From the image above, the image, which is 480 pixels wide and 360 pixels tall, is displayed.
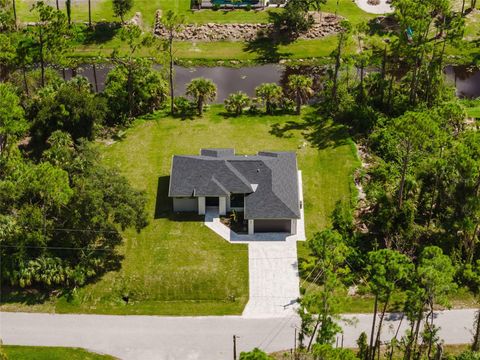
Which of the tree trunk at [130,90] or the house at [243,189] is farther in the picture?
the tree trunk at [130,90]

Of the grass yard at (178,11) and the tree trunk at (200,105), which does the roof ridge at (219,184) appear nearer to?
the tree trunk at (200,105)

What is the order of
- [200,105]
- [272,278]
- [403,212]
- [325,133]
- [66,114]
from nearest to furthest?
[272,278], [403,212], [66,114], [325,133], [200,105]

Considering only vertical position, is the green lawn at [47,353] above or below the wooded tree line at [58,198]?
below

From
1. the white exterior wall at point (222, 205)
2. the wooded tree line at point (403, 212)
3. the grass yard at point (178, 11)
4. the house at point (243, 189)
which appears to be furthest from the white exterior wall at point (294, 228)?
the grass yard at point (178, 11)

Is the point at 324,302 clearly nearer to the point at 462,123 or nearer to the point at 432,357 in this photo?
the point at 432,357

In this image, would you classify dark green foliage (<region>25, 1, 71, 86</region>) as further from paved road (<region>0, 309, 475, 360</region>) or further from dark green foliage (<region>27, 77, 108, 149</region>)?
paved road (<region>0, 309, 475, 360</region>)

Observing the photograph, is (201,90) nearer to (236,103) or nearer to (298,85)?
(236,103)

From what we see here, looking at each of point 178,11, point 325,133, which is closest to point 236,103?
point 325,133

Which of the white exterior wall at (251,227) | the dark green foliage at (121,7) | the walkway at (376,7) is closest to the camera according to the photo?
the white exterior wall at (251,227)
